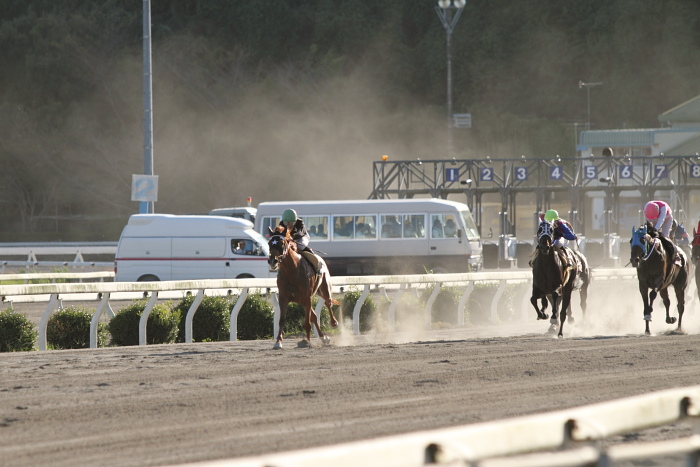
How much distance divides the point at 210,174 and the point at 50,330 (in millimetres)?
43434

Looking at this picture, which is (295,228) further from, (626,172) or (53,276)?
(626,172)

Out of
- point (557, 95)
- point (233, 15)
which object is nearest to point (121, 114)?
point (233, 15)

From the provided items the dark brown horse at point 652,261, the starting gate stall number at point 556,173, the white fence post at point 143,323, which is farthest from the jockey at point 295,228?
the starting gate stall number at point 556,173

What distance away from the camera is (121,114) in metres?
57.2

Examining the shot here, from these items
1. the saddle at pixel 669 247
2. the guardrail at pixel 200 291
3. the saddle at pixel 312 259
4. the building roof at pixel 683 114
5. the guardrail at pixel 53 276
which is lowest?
the guardrail at pixel 200 291

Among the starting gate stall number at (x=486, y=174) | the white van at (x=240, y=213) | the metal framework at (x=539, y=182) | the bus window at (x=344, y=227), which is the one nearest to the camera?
the bus window at (x=344, y=227)

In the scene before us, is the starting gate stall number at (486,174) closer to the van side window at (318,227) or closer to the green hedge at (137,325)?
the van side window at (318,227)

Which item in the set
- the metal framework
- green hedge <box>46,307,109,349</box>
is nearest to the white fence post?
green hedge <box>46,307,109,349</box>

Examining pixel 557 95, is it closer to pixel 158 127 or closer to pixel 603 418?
pixel 158 127

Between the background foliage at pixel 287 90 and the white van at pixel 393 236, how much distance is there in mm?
27297

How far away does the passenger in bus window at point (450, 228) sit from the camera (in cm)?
2575

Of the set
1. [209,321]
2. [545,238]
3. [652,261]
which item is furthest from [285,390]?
[652,261]

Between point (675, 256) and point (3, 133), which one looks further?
point (3, 133)

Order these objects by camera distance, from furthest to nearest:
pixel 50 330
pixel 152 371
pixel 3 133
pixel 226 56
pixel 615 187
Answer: pixel 226 56
pixel 3 133
pixel 615 187
pixel 50 330
pixel 152 371
